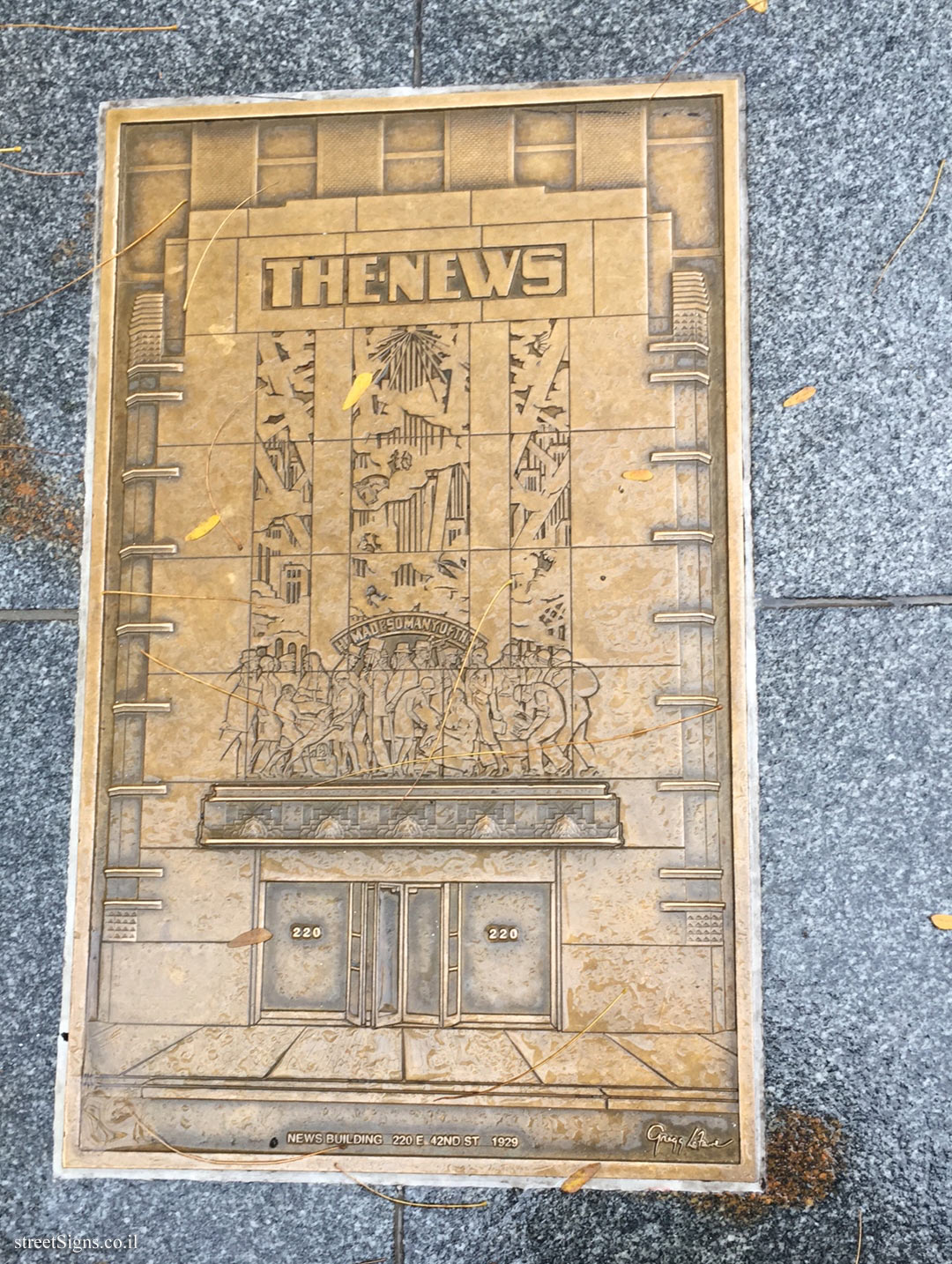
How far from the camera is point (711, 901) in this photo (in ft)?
9.21

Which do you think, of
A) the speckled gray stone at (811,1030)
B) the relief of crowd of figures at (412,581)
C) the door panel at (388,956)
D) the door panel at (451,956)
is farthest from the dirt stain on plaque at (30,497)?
the door panel at (451,956)

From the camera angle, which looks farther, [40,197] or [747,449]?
[40,197]

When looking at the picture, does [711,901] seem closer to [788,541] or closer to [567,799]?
[567,799]

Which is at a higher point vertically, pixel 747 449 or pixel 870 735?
pixel 747 449

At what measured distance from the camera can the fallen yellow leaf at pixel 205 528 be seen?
3043 millimetres

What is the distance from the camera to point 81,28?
3295 mm

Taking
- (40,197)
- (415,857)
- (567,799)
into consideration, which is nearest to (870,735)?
(567,799)

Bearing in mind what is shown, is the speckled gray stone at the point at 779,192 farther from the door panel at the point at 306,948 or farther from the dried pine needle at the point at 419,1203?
the dried pine needle at the point at 419,1203

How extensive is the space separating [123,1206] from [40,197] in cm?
266

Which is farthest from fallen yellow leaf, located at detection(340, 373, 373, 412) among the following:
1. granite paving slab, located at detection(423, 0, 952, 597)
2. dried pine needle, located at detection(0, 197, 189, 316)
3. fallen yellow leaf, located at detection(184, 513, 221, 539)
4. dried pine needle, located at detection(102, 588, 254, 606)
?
granite paving slab, located at detection(423, 0, 952, 597)

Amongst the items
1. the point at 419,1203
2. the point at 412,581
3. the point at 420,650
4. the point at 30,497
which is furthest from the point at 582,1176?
the point at 30,497

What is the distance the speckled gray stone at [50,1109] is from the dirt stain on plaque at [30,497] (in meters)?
0.25
